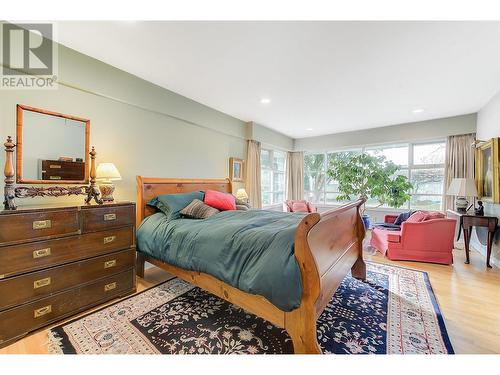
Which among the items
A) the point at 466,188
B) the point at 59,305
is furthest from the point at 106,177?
the point at 466,188

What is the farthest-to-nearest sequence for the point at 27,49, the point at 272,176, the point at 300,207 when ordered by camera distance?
1. the point at 272,176
2. the point at 300,207
3. the point at 27,49

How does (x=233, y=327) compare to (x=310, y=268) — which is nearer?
(x=310, y=268)

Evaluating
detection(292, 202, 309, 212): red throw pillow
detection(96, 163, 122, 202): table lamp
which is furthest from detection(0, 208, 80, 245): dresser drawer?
detection(292, 202, 309, 212): red throw pillow

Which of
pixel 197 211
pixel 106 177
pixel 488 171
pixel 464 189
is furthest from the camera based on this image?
pixel 464 189

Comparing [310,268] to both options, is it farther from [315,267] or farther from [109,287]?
[109,287]

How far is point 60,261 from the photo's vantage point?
1841 mm

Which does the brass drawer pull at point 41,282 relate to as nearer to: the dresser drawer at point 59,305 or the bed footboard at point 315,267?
the dresser drawer at point 59,305

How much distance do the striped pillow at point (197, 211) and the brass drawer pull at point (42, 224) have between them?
4.07 ft

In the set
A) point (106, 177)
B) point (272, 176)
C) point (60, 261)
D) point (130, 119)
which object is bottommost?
point (60, 261)

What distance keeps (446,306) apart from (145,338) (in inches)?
105

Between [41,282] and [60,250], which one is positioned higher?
[60,250]

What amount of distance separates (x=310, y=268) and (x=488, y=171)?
3.99m

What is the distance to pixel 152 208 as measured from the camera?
301cm
